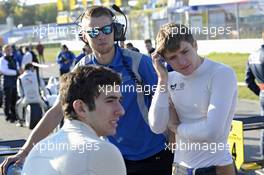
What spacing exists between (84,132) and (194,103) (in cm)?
101

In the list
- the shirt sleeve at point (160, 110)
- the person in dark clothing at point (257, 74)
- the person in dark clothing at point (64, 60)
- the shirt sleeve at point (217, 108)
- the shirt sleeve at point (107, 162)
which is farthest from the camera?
the person in dark clothing at point (64, 60)

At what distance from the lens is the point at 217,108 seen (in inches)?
110

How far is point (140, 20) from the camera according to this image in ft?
138

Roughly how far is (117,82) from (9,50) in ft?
32.5

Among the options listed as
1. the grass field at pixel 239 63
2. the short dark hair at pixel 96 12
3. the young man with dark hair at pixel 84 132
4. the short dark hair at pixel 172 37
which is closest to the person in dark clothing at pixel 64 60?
the grass field at pixel 239 63

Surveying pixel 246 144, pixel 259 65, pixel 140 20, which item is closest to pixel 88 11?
pixel 259 65

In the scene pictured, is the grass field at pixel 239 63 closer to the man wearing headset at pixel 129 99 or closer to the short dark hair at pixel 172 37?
the man wearing headset at pixel 129 99

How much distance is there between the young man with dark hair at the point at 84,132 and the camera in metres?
1.89

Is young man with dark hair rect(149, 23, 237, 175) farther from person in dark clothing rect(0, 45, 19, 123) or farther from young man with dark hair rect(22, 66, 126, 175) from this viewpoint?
person in dark clothing rect(0, 45, 19, 123)

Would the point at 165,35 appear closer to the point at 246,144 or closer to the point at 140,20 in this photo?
the point at 246,144

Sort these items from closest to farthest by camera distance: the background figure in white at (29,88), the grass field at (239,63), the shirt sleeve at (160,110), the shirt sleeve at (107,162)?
the shirt sleeve at (107,162)
the shirt sleeve at (160,110)
the background figure in white at (29,88)
the grass field at (239,63)

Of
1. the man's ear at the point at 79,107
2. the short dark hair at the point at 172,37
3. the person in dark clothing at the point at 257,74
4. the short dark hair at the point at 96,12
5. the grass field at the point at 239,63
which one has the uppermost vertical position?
the short dark hair at the point at 96,12

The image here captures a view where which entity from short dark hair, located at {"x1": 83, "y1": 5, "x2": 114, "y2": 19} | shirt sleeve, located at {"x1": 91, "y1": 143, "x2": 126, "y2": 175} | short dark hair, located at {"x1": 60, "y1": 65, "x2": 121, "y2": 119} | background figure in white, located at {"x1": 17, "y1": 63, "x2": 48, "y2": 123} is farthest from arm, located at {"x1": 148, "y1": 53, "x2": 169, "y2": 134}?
background figure in white, located at {"x1": 17, "y1": 63, "x2": 48, "y2": 123}

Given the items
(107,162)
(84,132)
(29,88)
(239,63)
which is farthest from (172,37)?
(239,63)
